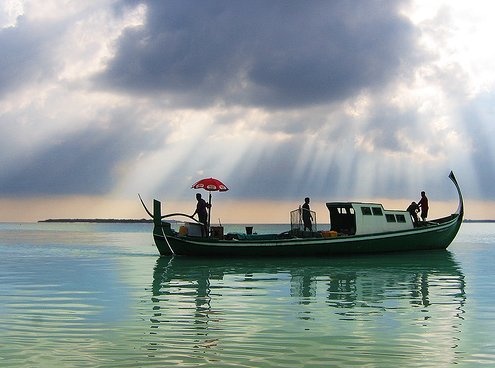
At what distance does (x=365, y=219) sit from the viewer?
3697cm

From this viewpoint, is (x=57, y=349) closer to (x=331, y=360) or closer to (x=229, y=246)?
(x=331, y=360)

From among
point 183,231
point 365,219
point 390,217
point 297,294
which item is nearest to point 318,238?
point 365,219

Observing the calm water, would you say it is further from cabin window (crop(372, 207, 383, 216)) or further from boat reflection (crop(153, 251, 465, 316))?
cabin window (crop(372, 207, 383, 216))

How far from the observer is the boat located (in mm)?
35062

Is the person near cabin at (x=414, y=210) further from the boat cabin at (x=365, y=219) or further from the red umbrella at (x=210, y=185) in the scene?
the red umbrella at (x=210, y=185)

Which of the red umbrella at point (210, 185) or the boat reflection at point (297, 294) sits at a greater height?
the red umbrella at point (210, 185)

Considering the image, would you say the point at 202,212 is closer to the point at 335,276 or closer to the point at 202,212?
the point at 202,212

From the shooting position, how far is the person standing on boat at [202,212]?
1377 inches

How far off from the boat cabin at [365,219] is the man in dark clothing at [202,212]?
314 inches

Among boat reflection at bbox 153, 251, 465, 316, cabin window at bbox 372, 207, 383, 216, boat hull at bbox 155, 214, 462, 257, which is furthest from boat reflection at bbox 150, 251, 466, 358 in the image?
cabin window at bbox 372, 207, 383, 216

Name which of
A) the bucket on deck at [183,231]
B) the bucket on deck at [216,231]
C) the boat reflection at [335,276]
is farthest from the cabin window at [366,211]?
the bucket on deck at [183,231]

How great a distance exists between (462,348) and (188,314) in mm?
7055

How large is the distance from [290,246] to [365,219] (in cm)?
503

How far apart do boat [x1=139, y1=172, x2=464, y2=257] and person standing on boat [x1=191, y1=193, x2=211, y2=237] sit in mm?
343
